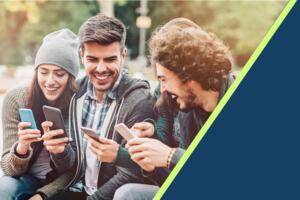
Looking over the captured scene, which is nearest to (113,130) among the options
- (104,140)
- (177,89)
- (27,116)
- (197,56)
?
(104,140)

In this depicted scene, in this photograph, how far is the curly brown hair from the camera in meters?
2.59

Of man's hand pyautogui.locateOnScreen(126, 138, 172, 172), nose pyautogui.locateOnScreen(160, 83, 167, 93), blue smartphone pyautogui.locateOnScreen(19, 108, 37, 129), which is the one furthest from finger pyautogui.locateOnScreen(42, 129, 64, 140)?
nose pyautogui.locateOnScreen(160, 83, 167, 93)

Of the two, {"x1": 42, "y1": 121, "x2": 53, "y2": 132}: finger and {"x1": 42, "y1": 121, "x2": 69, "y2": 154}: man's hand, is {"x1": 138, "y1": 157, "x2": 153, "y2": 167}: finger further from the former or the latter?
{"x1": 42, "y1": 121, "x2": 53, "y2": 132}: finger

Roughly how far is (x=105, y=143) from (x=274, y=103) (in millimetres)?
1049

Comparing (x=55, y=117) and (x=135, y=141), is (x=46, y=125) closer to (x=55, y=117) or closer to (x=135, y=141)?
(x=55, y=117)

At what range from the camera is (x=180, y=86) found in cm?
264

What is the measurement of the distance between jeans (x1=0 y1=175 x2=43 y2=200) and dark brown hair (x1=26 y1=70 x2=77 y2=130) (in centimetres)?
37

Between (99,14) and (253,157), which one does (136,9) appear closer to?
(99,14)

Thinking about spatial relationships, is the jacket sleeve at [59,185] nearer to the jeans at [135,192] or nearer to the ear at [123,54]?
the jeans at [135,192]

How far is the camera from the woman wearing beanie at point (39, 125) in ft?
9.14

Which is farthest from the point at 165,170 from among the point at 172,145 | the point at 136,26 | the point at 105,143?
the point at 136,26

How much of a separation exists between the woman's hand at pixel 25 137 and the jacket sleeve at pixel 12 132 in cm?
4

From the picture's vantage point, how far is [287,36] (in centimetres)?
262

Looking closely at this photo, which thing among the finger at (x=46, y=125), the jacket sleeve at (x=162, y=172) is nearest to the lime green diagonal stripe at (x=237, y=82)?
the jacket sleeve at (x=162, y=172)
